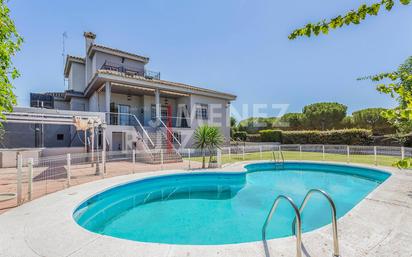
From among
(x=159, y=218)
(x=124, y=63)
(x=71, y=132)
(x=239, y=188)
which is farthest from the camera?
(x=124, y=63)

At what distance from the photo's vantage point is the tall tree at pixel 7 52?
4.61m

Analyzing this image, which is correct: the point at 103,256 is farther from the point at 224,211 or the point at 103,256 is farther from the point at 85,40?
the point at 85,40

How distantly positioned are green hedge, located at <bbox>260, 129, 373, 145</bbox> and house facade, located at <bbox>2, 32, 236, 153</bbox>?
8916 mm

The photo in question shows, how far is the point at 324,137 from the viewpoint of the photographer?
25.3 m

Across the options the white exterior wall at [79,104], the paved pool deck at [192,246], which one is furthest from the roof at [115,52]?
→ the paved pool deck at [192,246]

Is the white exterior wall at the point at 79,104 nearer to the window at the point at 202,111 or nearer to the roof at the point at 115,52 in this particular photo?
the roof at the point at 115,52

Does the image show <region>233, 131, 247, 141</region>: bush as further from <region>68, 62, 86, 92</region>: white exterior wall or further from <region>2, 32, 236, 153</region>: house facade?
<region>68, 62, 86, 92</region>: white exterior wall

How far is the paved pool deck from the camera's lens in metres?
3.40

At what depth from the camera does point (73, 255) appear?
131 inches

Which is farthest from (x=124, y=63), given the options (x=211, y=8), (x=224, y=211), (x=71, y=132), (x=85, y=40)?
(x=224, y=211)

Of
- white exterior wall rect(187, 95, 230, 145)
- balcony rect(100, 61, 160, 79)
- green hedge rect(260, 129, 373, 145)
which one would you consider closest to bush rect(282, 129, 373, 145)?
green hedge rect(260, 129, 373, 145)

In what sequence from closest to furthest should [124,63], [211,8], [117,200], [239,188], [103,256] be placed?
[103,256], [117,200], [239,188], [211,8], [124,63]

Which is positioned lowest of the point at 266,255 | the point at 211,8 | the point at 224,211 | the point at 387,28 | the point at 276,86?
the point at 224,211

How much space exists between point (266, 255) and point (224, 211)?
3945mm
